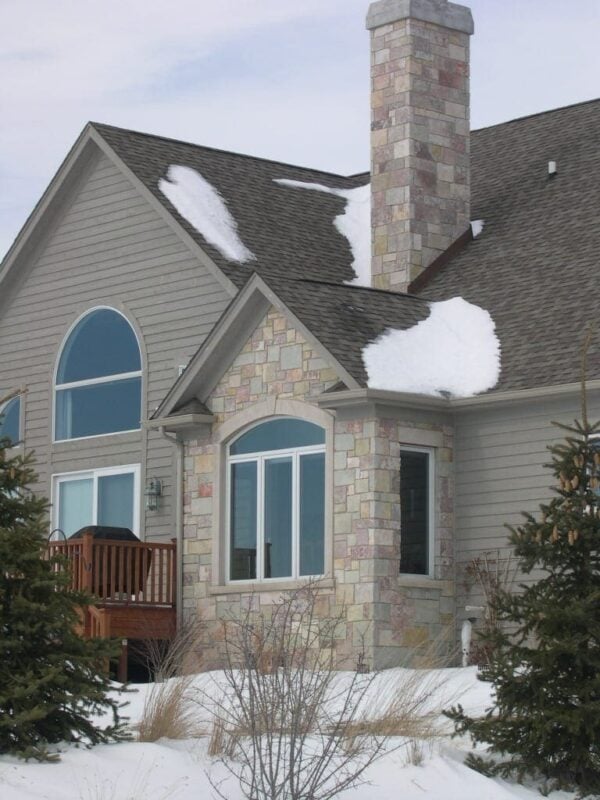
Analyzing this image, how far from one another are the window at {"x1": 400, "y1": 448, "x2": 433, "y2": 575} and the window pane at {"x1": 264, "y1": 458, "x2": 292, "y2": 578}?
52.1 inches

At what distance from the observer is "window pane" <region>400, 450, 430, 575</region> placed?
18297 mm

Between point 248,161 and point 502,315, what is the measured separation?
6382 millimetres

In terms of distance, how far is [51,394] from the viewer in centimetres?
2338

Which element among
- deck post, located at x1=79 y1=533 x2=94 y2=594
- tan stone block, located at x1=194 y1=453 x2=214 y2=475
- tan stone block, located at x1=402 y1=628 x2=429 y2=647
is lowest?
tan stone block, located at x1=402 y1=628 x2=429 y2=647

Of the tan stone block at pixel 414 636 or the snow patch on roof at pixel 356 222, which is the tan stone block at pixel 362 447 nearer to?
the tan stone block at pixel 414 636

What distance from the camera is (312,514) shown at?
18547mm

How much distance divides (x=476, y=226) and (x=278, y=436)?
510 cm

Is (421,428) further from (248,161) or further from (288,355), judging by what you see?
(248,161)

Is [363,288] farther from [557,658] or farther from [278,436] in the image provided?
[557,658]

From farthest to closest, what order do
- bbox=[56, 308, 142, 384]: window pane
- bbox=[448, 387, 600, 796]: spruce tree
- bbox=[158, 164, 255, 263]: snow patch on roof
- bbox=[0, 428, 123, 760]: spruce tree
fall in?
bbox=[56, 308, 142, 384]: window pane, bbox=[158, 164, 255, 263]: snow patch on roof, bbox=[448, 387, 600, 796]: spruce tree, bbox=[0, 428, 123, 760]: spruce tree

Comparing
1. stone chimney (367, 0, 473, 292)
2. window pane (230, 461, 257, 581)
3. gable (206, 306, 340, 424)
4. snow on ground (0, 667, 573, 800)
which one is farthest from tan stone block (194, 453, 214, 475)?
snow on ground (0, 667, 573, 800)

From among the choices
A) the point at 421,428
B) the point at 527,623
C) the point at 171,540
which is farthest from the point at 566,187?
the point at 527,623

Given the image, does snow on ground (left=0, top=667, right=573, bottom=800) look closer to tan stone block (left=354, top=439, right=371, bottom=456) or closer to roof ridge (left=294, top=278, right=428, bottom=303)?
tan stone block (left=354, top=439, right=371, bottom=456)

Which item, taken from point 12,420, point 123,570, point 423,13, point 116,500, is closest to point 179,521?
point 123,570
